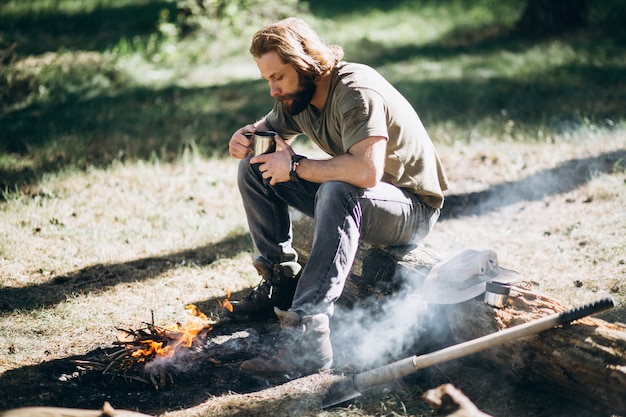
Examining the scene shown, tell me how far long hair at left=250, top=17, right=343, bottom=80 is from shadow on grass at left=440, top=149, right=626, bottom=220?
2722 mm

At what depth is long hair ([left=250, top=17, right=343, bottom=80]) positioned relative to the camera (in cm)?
387

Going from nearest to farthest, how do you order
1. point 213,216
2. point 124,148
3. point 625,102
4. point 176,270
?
point 176,270
point 213,216
point 124,148
point 625,102

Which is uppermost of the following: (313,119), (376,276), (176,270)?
(313,119)

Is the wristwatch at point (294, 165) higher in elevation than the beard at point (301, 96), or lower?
lower

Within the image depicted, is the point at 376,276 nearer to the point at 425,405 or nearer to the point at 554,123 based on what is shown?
the point at 425,405

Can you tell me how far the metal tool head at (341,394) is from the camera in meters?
3.45

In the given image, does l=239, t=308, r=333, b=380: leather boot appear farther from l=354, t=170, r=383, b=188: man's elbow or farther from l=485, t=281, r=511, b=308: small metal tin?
l=485, t=281, r=511, b=308: small metal tin

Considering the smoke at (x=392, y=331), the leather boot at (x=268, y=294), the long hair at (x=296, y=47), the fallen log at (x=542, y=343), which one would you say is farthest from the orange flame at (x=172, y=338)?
the long hair at (x=296, y=47)

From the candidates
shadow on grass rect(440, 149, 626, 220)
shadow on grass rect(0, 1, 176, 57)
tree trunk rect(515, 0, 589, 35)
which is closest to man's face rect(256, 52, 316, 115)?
shadow on grass rect(440, 149, 626, 220)

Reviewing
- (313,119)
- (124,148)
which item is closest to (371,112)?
(313,119)

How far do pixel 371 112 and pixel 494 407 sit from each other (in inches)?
65.3

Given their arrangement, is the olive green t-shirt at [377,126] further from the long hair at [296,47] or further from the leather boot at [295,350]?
the leather boot at [295,350]

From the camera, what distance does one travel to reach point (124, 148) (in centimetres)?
784

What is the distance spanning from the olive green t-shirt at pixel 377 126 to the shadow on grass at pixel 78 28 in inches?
304
